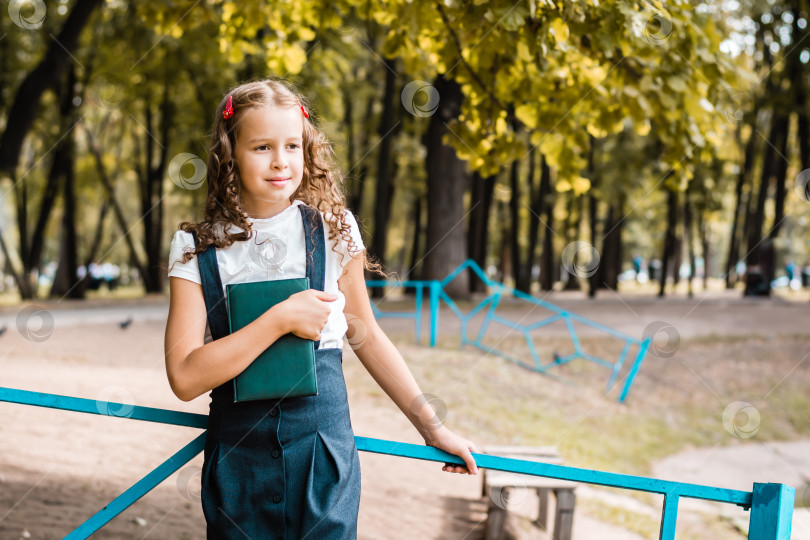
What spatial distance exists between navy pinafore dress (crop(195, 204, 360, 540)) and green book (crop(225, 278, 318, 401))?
0.08 metres

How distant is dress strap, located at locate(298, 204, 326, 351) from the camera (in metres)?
1.84

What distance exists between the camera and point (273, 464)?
69.1 inches

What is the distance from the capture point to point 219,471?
1766 mm

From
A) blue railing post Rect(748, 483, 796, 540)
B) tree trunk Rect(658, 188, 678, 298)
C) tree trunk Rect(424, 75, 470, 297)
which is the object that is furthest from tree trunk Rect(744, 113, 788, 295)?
blue railing post Rect(748, 483, 796, 540)

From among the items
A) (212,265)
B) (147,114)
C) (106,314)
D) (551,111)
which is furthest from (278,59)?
(147,114)

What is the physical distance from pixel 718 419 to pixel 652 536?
4.45 m

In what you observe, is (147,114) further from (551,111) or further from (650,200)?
(551,111)

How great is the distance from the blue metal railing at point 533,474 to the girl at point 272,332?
9cm

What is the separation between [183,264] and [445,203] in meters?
14.3

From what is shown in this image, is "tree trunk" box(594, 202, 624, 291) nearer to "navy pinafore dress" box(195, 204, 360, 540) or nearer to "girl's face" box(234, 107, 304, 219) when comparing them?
"girl's face" box(234, 107, 304, 219)

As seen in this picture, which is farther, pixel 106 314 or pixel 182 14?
pixel 106 314

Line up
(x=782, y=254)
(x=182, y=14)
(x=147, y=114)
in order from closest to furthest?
1. (x=182, y=14)
2. (x=147, y=114)
3. (x=782, y=254)

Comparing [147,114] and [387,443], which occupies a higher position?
[147,114]

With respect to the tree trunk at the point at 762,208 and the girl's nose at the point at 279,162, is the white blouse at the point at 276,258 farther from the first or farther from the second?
the tree trunk at the point at 762,208
